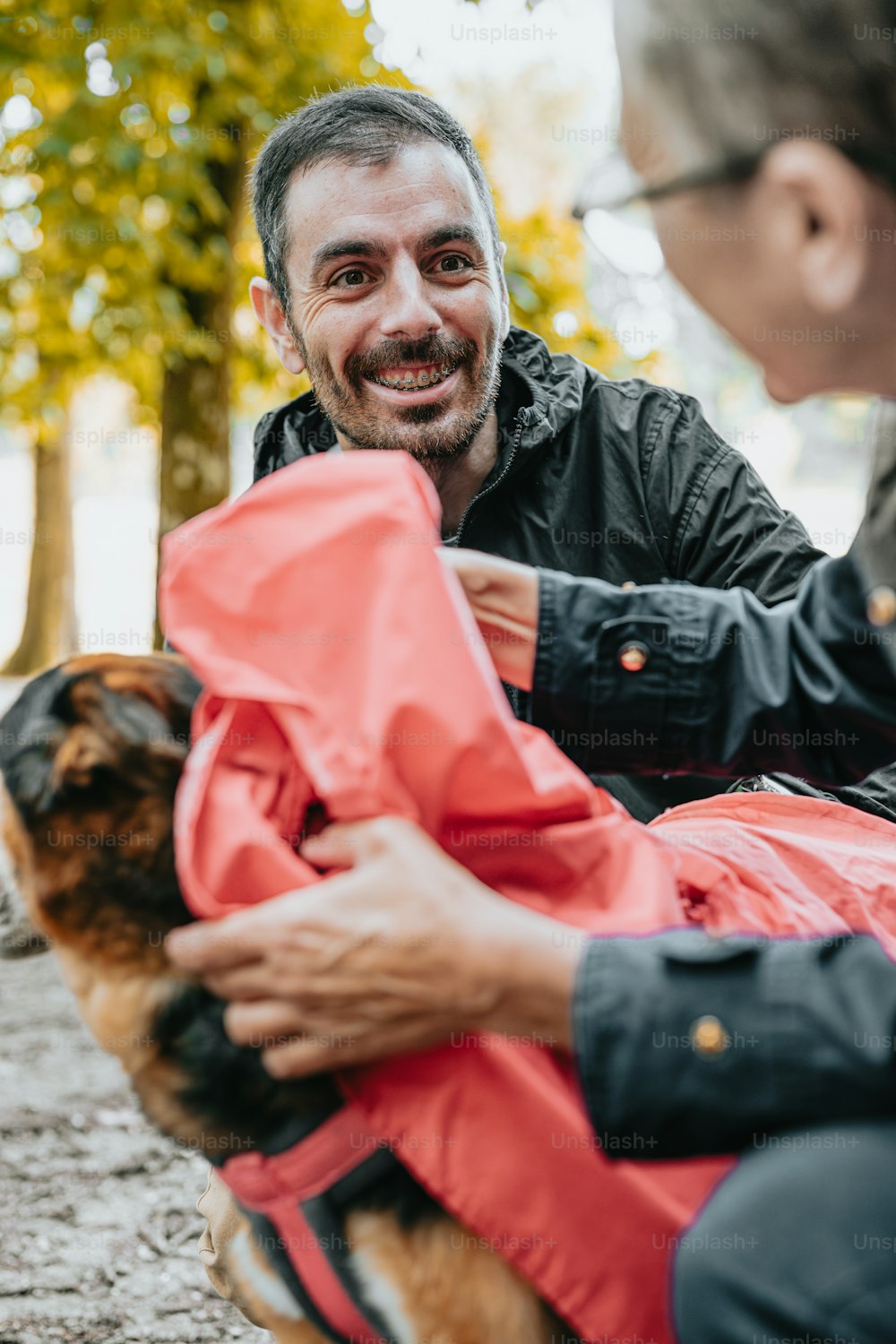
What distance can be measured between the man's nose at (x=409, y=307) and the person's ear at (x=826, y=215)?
4.98 ft

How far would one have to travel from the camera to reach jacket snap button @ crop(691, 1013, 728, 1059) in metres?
1.42

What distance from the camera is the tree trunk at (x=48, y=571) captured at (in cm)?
1558

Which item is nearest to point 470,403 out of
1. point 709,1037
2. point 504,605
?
point 504,605

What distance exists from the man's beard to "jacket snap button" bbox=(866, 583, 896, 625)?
5.02ft

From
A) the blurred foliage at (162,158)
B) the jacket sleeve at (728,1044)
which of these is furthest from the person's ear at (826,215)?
the blurred foliage at (162,158)

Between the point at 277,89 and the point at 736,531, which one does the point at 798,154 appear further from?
the point at 277,89

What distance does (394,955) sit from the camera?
4.83 ft

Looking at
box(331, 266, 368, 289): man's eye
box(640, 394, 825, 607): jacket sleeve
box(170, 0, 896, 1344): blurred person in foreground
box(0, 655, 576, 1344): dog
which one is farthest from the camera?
box(331, 266, 368, 289): man's eye

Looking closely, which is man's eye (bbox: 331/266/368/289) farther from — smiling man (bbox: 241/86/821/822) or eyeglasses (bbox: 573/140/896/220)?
eyeglasses (bbox: 573/140/896/220)

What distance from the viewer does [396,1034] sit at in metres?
1.50

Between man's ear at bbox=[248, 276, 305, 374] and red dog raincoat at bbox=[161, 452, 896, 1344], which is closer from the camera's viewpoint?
red dog raincoat at bbox=[161, 452, 896, 1344]

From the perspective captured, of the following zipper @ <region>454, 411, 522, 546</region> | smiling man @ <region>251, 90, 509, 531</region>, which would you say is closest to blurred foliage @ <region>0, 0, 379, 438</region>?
smiling man @ <region>251, 90, 509, 531</region>

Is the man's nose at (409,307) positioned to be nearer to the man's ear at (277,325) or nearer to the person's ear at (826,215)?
the man's ear at (277,325)

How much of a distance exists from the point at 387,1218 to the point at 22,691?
903 millimetres
